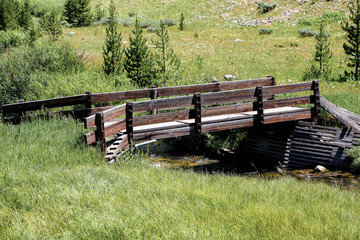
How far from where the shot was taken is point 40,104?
1076cm

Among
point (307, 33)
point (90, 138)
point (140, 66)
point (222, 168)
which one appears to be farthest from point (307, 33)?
point (90, 138)

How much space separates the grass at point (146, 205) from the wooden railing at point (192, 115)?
169cm

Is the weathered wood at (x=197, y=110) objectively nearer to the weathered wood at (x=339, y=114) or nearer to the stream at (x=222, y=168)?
the stream at (x=222, y=168)

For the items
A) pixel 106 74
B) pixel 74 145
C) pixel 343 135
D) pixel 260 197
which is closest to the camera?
pixel 260 197

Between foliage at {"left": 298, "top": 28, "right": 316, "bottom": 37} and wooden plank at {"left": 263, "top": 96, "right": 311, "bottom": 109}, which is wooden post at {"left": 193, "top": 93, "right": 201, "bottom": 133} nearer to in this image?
wooden plank at {"left": 263, "top": 96, "right": 311, "bottom": 109}

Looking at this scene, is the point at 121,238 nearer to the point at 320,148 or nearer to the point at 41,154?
the point at 41,154

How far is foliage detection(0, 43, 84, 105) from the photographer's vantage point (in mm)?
14273

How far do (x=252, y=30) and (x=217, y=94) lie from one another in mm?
32181

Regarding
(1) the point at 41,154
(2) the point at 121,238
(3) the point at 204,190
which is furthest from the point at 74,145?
(2) the point at 121,238

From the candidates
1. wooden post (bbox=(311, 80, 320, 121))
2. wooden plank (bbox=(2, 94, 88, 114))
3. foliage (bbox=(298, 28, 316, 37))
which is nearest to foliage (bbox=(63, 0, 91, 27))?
foliage (bbox=(298, 28, 316, 37))

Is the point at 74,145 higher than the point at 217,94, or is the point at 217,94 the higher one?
the point at 217,94

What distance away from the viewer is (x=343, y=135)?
421 inches

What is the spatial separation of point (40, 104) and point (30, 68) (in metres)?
6.46

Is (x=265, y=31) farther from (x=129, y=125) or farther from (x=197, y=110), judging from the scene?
(x=129, y=125)
